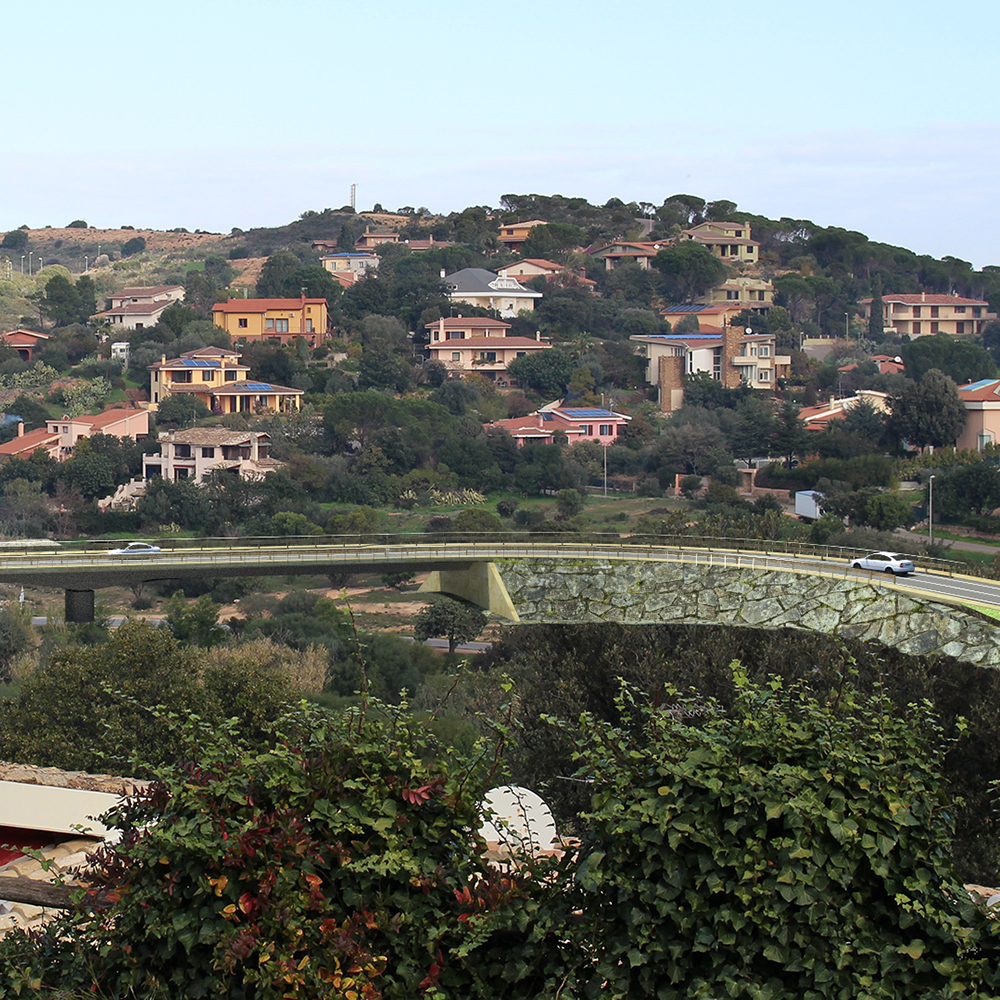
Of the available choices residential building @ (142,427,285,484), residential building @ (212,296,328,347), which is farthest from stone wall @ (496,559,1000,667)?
residential building @ (212,296,328,347)

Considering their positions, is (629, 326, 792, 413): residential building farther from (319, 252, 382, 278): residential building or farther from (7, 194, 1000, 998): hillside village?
(319, 252, 382, 278): residential building

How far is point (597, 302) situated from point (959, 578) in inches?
2766

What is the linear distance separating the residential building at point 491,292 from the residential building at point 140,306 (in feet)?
65.6

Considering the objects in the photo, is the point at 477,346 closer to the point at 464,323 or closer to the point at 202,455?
the point at 464,323

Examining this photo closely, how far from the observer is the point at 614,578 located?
890 inches

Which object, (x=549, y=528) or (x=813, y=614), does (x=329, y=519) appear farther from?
(x=813, y=614)

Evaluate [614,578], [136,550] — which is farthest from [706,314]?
[136,550]

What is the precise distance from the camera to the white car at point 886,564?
21.3 metres

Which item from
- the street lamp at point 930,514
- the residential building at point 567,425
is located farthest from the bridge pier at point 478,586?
the residential building at point 567,425

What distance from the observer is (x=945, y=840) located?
16.8ft

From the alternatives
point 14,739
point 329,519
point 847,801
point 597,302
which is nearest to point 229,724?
point 847,801

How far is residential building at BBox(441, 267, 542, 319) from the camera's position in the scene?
8756cm

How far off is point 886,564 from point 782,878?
17.4 m

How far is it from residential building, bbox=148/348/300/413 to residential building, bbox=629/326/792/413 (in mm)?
24289
